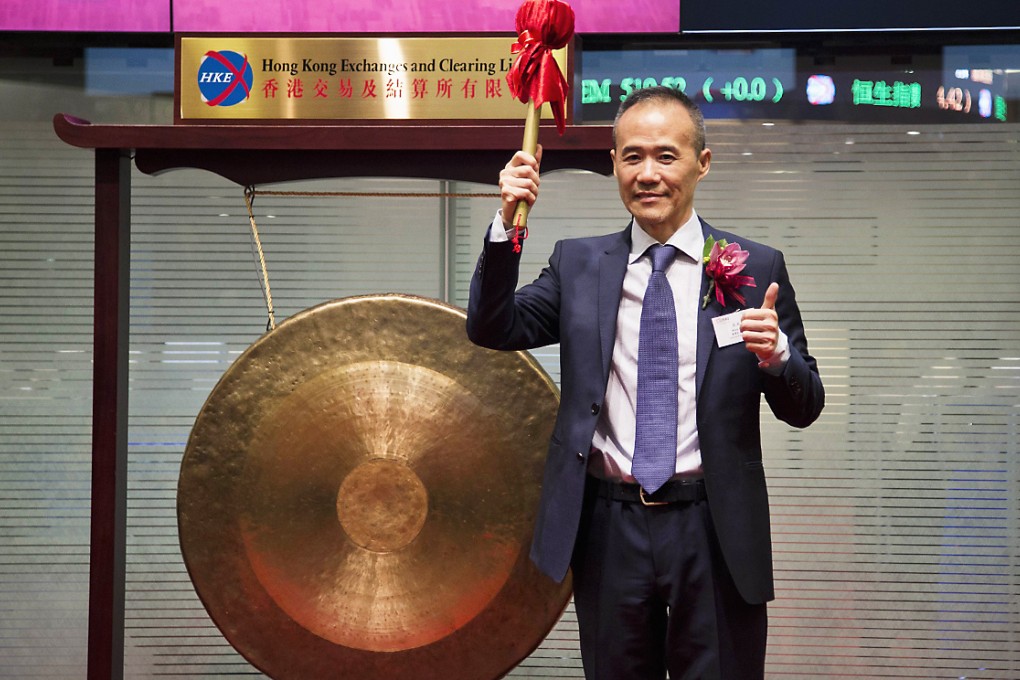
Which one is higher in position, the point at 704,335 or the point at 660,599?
the point at 704,335

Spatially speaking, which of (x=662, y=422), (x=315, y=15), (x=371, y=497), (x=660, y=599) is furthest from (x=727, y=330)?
(x=315, y=15)

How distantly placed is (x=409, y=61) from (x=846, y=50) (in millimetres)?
1431

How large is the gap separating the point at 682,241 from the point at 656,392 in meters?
0.25

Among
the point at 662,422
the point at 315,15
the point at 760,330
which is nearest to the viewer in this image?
the point at 760,330

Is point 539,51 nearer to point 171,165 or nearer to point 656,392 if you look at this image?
point 656,392

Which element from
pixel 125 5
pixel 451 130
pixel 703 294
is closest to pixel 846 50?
pixel 451 130

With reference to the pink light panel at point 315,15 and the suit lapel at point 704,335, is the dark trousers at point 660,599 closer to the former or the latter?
the suit lapel at point 704,335

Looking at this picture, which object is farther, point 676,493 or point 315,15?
point 315,15

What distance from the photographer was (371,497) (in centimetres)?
226

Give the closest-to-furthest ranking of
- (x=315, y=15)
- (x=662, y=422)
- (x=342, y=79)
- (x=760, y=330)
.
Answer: (x=760, y=330) < (x=662, y=422) < (x=342, y=79) < (x=315, y=15)

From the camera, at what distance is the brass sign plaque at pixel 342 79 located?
2.17 meters

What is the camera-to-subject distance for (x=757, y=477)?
5.61ft

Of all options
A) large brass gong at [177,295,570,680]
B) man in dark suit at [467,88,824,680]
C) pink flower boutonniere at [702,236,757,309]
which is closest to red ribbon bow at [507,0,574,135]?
man in dark suit at [467,88,824,680]

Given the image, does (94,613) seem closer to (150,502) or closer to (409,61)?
(150,502)
